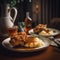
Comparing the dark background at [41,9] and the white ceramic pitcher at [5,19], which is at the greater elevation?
the white ceramic pitcher at [5,19]

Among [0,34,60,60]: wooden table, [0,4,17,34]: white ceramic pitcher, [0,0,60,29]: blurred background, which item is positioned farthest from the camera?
[0,0,60,29]: blurred background

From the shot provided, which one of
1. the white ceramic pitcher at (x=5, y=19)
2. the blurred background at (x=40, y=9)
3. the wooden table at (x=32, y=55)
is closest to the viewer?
the wooden table at (x=32, y=55)

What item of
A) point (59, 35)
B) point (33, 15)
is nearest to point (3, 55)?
point (59, 35)

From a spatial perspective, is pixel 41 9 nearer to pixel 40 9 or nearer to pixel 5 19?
pixel 40 9

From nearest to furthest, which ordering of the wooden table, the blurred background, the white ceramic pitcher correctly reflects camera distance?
the wooden table < the white ceramic pitcher < the blurred background

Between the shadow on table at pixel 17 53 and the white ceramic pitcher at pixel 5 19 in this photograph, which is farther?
the white ceramic pitcher at pixel 5 19

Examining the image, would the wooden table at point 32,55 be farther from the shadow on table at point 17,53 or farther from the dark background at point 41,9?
the dark background at point 41,9

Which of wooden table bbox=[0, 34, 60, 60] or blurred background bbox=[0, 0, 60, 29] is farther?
blurred background bbox=[0, 0, 60, 29]

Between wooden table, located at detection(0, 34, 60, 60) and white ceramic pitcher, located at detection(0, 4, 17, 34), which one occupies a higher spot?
white ceramic pitcher, located at detection(0, 4, 17, 34)

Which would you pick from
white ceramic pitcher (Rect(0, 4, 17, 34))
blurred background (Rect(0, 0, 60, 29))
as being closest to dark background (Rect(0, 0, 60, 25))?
blurred background (Rect(0, 0, 60, 29))

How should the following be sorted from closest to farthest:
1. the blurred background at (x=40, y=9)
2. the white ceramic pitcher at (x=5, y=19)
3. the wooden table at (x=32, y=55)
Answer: the wooden table at (x=32, y=55) < the white ceramic pitcher at (x=5, y=19) < the blurred background at (x=40, y=9)

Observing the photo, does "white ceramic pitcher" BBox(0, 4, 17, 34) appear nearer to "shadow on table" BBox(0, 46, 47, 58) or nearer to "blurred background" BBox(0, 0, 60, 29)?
"shadow on table" BBox(0, 46, 47, 58)

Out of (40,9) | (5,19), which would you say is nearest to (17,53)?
(5,19)

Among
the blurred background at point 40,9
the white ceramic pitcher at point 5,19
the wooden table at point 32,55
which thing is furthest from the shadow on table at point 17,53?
the blurred background at point 40,9
